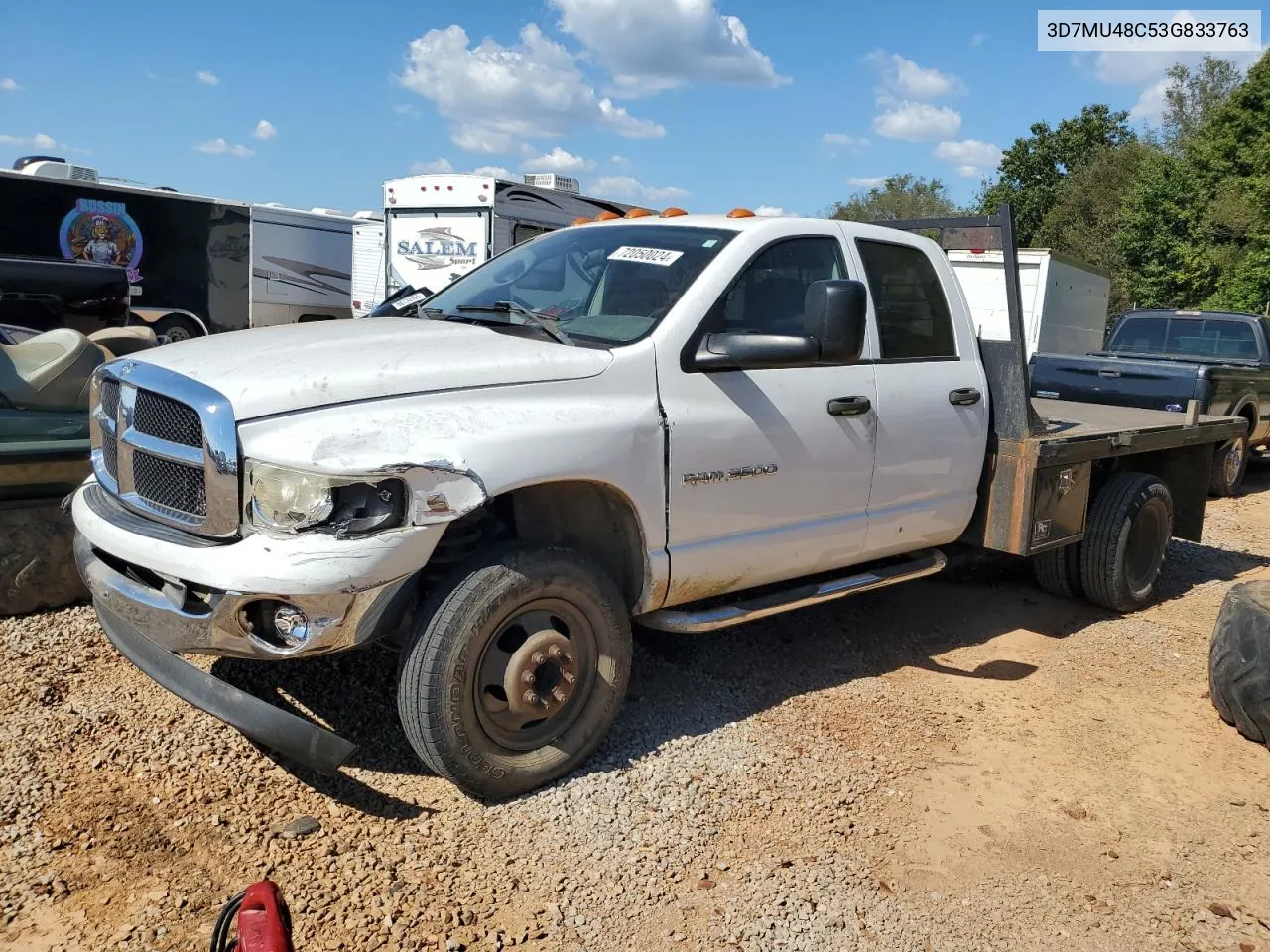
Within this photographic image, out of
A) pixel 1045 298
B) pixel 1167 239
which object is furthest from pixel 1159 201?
pixel 1045 298

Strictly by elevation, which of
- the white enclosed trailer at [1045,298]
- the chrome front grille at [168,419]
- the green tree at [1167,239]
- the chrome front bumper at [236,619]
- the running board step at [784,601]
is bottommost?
the running board step at [784,601]

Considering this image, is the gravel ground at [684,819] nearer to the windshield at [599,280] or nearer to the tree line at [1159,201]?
the windshield at [599,280]

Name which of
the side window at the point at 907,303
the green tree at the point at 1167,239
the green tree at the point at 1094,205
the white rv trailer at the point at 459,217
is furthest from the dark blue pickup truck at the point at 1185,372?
the green tree at the point at 1094,205

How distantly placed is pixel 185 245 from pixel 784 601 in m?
15.9

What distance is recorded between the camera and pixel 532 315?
12.8 ft

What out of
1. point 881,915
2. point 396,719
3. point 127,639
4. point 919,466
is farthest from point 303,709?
point 919,466

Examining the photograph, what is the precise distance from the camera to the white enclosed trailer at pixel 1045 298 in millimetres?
14195

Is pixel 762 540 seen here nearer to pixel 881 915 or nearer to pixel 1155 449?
pixel 881 915

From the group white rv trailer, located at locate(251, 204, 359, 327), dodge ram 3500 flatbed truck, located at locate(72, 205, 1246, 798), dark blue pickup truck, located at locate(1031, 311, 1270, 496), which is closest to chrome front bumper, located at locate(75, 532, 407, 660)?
dodge ram 3500 flatbed truck, located at locate(72, 205, 1246, 798)

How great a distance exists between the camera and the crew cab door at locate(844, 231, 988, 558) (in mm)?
4508

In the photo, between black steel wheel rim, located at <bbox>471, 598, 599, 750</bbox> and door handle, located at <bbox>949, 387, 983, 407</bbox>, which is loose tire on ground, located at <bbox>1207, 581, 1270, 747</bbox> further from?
black steel wheel rim, located at <bbox>471, 598, 599, 750</bbox>

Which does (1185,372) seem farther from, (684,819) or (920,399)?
(684,819)

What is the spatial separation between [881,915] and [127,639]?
2.52 metres

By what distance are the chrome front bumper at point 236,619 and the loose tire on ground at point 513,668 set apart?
232 millimetres
